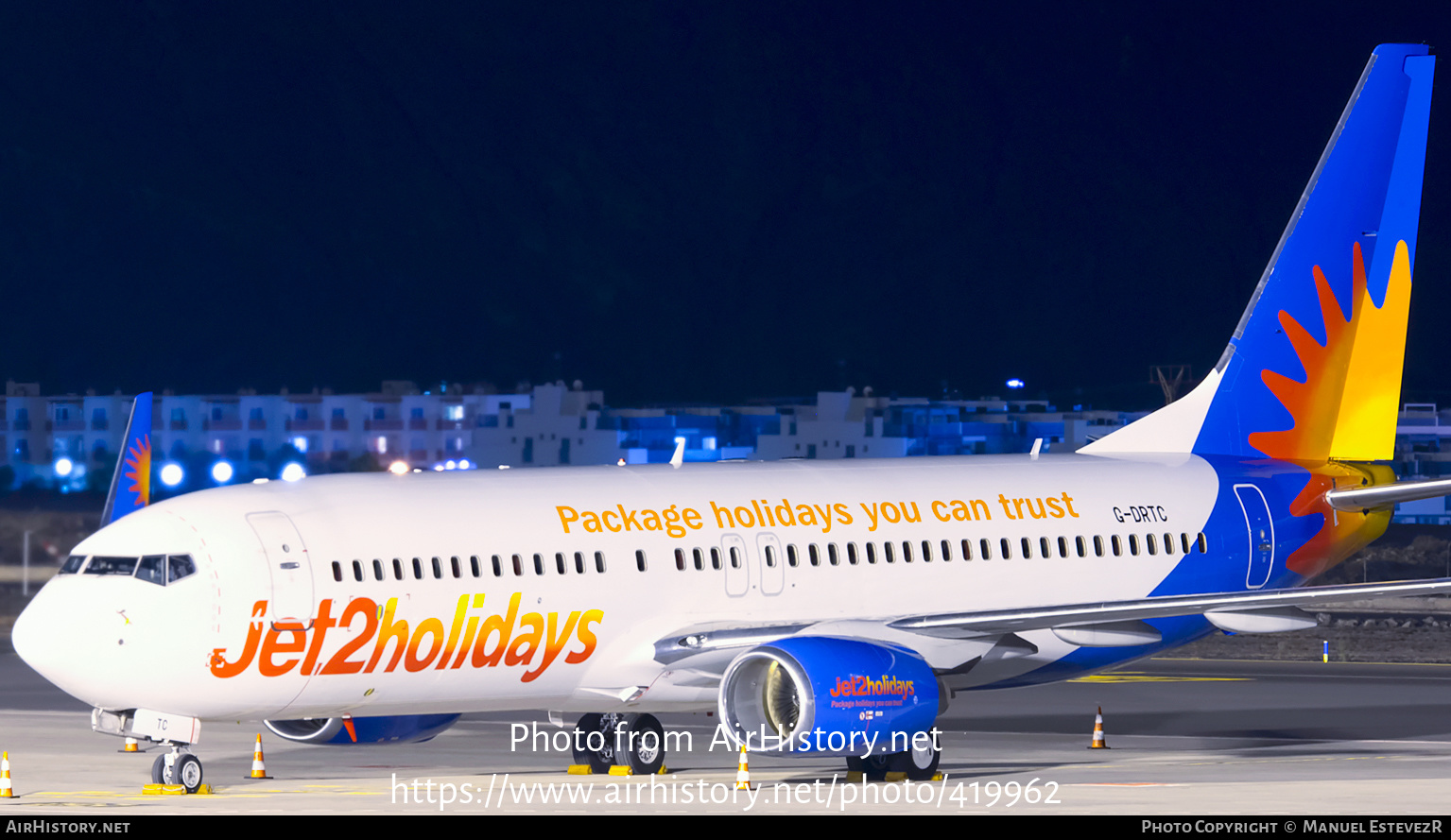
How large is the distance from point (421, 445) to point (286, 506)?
13146cm

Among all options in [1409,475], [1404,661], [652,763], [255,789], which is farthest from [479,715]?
[1409,475]

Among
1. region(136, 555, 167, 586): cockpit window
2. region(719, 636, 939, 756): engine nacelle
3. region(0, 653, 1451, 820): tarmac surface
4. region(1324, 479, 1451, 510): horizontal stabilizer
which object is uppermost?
region(1324, 479, 1451, 510): horizontal stabilizer

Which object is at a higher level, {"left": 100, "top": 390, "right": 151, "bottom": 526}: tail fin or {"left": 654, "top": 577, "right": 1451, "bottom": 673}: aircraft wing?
{"left": 100, "top": 390, "right": 151, "bottom": 526}: tail fin

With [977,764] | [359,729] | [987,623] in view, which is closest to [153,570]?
[359,729]

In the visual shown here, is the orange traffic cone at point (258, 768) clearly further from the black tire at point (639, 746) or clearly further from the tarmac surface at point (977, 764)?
the black tire at point (639, 746)

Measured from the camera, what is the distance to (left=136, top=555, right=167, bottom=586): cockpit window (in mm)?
27078

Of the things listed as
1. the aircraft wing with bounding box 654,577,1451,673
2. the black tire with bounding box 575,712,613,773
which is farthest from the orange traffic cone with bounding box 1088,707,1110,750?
the black tire with bounding box 575,712,613,773

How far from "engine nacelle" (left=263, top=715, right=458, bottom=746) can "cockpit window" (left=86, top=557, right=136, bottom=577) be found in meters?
3.43

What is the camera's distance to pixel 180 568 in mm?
27125

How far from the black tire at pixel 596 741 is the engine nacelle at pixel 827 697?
3472 mm

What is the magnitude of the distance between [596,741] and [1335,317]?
14.7 m

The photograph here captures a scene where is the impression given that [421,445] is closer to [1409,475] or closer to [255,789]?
[1409,475]

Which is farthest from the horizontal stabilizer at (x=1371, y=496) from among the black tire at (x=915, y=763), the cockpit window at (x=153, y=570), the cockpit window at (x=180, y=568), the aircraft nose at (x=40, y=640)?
the aircraft nose at (x=40, y=640)

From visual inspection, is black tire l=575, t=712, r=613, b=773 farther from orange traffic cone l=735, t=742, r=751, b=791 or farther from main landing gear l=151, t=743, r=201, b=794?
main landing gear l=151, t=743, r=201, b=794
